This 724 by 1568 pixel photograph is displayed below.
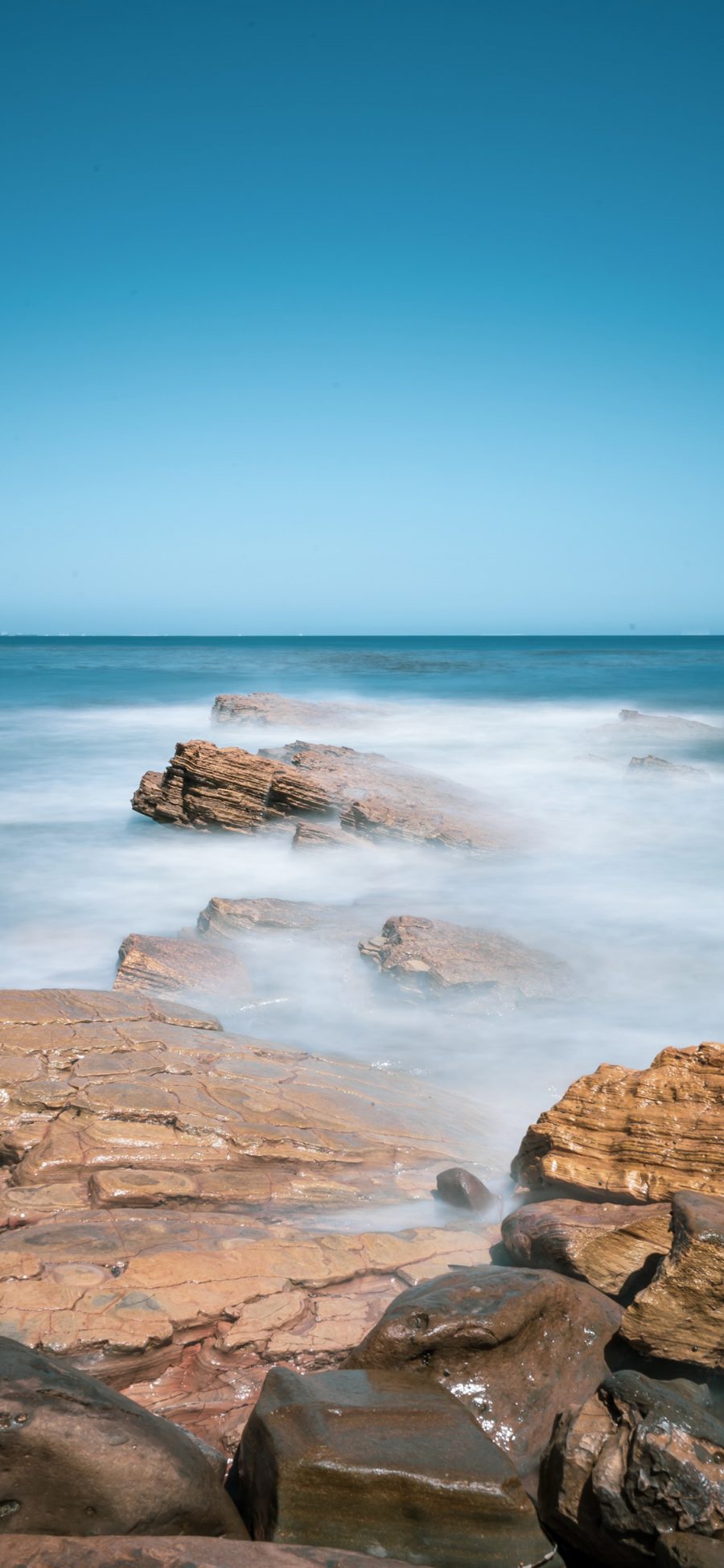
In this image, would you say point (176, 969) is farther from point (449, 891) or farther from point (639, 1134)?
point (639, 1134)

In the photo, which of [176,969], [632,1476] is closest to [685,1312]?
[632,1476]

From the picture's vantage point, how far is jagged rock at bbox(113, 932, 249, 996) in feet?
31.2

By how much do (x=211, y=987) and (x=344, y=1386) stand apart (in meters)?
6.30

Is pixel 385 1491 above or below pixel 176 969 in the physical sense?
above

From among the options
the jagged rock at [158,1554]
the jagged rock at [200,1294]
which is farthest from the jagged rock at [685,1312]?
the jagged rock at [158,1554]

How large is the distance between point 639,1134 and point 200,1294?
2362 mm

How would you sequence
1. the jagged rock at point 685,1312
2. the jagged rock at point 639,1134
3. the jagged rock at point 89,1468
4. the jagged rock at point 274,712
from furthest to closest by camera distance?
the jagged rock at point 274,712
the jagged rock at point 639,1134
the jagged rock at point 685,1312
the jagged rock at point 89,1468

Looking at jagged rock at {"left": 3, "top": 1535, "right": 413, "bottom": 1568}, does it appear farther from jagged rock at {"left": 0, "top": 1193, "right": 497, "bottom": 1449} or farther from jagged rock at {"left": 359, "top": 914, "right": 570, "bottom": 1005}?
jagged rock at {"left": 359, "top": 914, "right": 570, "bottom": 1005}

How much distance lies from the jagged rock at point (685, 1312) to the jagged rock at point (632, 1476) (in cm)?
59

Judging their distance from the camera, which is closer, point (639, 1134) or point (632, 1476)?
point (632, 1476)

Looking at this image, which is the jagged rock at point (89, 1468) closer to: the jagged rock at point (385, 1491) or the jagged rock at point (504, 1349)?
the jagged rock at point (385, 1491)

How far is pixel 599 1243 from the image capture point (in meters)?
4.57

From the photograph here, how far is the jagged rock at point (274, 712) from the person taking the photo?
100ft

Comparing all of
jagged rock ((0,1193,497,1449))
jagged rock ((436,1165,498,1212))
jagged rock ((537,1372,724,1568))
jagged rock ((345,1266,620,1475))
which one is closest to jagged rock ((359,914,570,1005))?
jagged rock ((436,1165,498,1212))
